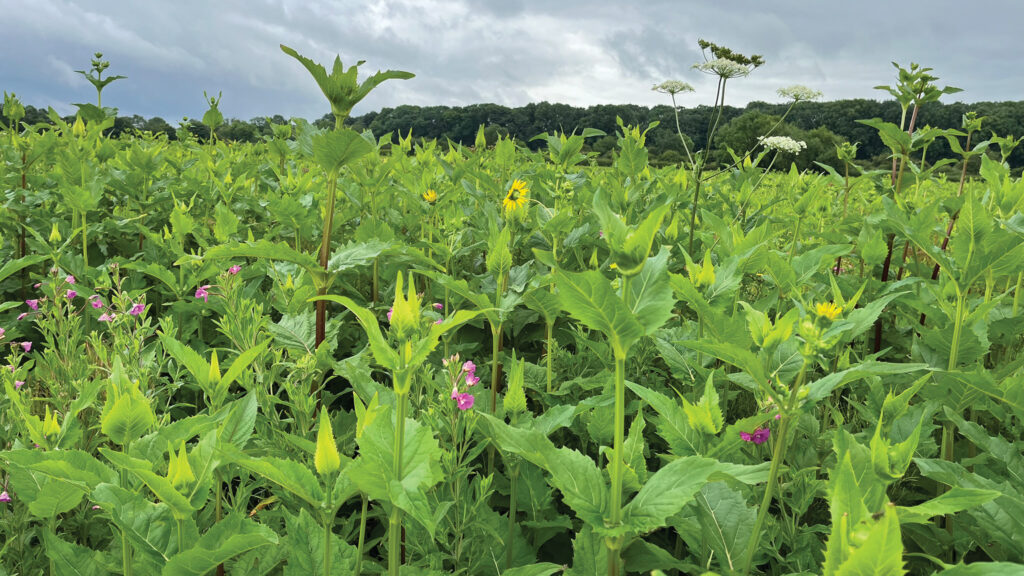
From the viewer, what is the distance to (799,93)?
444 centimetres

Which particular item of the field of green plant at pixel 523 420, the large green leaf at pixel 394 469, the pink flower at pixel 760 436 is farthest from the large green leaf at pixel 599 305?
the pink flower at pixel 760 436

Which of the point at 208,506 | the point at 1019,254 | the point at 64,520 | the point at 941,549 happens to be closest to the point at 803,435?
the point at 941,549

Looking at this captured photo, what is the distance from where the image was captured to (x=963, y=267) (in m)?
1.83

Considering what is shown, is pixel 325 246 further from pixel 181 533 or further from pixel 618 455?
pixel 618 455

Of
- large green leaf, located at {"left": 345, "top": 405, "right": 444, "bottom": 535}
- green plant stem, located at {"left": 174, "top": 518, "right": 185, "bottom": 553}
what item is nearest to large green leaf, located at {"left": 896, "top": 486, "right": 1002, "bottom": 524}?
large green leaf, located at {"left": 345, "top": 405, "right": 444, "bottom": 535}

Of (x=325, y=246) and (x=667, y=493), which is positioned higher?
(x=325, y=246)

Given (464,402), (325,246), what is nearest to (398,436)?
(464,402)

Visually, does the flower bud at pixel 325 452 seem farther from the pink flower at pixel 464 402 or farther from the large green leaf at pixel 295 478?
the pink flower at pixel 464 402

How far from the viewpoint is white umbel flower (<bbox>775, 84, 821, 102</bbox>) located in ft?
14.5

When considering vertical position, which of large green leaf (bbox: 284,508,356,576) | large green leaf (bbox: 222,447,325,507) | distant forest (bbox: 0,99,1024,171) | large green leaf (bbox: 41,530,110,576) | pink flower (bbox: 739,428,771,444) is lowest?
large green leaf (bbox: 41,530,110,576)

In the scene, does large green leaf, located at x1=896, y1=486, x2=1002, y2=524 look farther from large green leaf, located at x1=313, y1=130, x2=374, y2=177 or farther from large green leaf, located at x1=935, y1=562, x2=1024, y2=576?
large green leaf, located at x1=313, y1=130, x2=374, y2=177

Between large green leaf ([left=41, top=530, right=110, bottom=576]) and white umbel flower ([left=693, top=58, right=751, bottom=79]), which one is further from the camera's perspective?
white umbel flower ([left=693, top=58, right=751, bottom=79])

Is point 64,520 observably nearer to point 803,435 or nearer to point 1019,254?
point 803,435

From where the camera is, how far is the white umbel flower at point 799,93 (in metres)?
4.41
